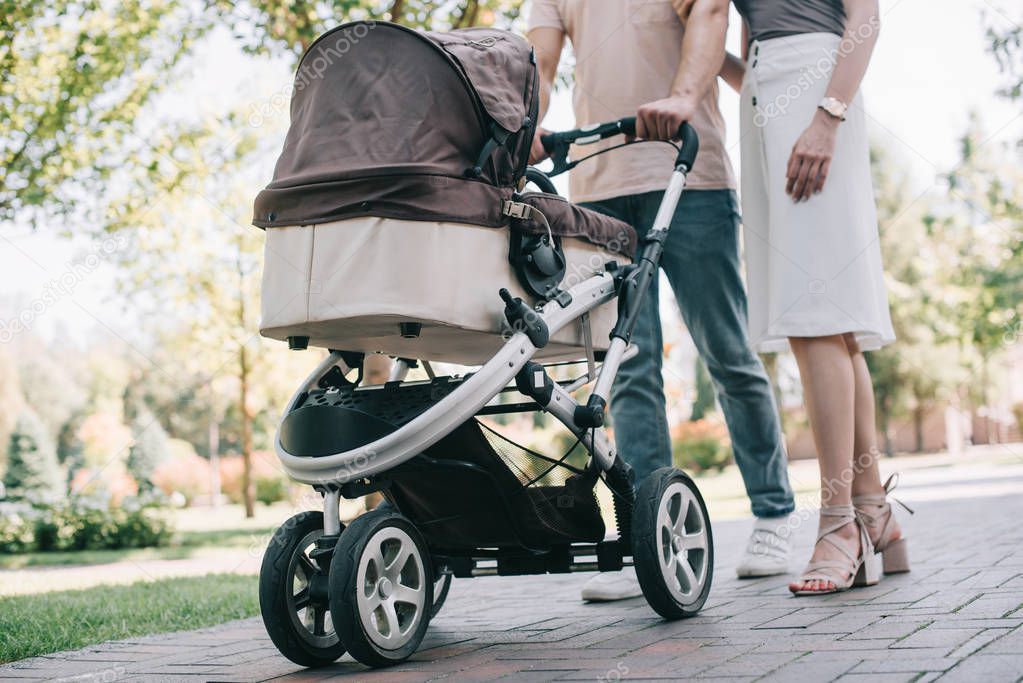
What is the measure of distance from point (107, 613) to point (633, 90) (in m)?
2.86

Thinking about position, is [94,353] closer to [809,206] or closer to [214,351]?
[214,351]

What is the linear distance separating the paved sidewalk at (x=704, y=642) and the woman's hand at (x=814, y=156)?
4.41 feet

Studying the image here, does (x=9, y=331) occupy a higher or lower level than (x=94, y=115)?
lower

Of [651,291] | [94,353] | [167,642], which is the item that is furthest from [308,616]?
[94,353]

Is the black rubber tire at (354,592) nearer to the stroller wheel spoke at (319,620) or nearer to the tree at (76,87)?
the stroller wheel spoke at (319,620)

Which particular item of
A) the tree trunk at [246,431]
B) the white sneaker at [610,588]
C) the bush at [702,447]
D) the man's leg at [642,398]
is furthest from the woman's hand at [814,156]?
the bush at [702,447]

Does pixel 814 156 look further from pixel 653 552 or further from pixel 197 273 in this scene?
pixel 197 273

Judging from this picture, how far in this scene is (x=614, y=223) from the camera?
3.49 metres

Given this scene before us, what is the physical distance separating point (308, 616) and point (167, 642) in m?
0.87

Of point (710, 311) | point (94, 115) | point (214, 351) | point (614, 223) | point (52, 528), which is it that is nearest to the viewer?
point (614, 223)

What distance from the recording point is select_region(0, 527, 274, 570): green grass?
10012mm

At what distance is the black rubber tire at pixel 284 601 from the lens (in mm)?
2678

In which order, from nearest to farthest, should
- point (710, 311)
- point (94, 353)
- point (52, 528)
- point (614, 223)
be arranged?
point (614, 223), point (710, 311), point (52, 528), point (94, 353)

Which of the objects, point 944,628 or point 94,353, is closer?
point 944,628
